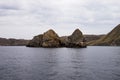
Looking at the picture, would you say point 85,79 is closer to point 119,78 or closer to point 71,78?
point 71,78

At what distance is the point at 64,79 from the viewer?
142ft

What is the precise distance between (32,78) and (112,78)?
15.8 m

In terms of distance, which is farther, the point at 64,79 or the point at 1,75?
the point at 1,75

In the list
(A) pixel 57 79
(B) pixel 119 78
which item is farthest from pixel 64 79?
(B) pixel 119 78

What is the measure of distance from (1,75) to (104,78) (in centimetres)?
2128

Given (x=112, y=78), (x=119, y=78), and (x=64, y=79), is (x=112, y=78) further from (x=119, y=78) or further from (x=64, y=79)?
(x=64, y=79)

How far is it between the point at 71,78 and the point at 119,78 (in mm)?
9416

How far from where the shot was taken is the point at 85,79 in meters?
43.6

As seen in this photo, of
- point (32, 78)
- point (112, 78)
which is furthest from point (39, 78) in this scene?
point (112, 78)

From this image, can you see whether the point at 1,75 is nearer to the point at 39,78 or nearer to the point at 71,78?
the point at 39,78

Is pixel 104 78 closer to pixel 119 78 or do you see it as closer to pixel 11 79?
pixel 119 78

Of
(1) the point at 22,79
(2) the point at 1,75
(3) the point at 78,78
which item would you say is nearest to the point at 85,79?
(3) the point at 78,78

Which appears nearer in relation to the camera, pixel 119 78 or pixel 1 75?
pixel 119 78

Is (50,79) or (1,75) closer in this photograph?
(50,79)
